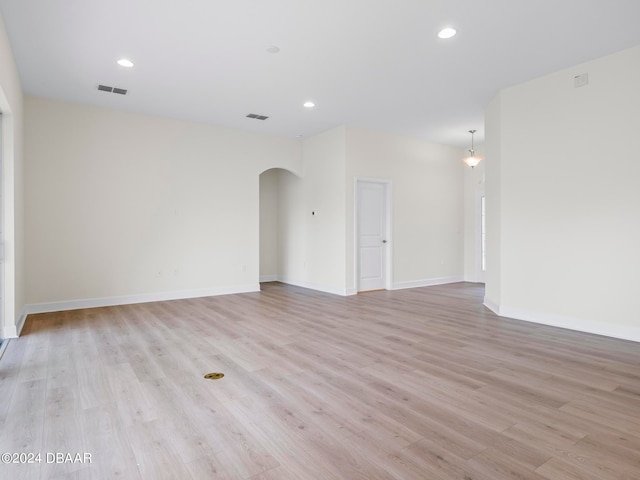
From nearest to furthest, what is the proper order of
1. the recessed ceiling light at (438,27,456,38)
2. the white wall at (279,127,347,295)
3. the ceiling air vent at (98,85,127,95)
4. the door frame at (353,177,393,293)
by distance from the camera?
the recessed ceiling light at (438,27,456,38) < the ceiling air vent at (98,85,127,95) < the white wall at (279,127,347,295) < the door frame at (353,177,393,293)

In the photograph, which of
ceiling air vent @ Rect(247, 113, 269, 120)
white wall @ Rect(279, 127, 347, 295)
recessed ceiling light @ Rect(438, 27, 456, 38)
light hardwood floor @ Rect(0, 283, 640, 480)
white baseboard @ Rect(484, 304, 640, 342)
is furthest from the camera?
white wall @ Rect(279, 127, 347, 295)

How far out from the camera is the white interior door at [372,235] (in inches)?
286

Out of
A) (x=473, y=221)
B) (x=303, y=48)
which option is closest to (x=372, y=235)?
(x=473, y=221)

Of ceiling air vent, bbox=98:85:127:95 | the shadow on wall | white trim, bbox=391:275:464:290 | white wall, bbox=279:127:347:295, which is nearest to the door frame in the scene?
white trim, bbox=391:275:464:290

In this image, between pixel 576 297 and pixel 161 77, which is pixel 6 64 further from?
pixel 576 297

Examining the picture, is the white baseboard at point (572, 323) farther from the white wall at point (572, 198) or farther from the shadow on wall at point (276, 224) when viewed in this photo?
the shadow on wall at point (276, 224)

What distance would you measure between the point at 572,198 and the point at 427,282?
401cm

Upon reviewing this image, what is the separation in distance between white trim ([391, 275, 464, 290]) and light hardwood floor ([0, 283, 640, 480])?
3039 mm

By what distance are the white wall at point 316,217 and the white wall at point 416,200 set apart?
21 centimetres

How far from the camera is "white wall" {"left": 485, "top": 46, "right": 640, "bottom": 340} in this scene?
13.3 feet

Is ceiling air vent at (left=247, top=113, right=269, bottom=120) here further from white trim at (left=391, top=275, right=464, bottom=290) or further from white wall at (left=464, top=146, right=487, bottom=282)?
white wall at (left=464, top=146, right=487, bottom=282)

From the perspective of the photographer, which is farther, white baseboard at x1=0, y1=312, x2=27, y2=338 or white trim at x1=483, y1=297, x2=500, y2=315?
white trim at x1=483, y1=297, x2=500, y2=315

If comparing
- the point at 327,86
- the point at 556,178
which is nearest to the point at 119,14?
the point at 327,86

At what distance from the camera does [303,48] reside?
157 inches
